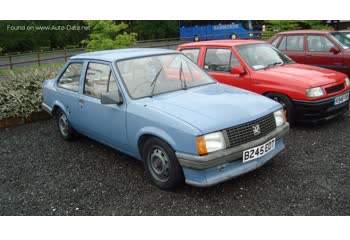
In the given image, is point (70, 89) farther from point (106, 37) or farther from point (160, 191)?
point (106, 37)

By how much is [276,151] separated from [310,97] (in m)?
1.83

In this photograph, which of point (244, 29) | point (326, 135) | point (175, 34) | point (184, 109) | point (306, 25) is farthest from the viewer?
point (175, 34)

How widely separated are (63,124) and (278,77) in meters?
3.83

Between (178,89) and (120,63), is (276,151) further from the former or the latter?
(120,63)

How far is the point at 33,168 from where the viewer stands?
465cm

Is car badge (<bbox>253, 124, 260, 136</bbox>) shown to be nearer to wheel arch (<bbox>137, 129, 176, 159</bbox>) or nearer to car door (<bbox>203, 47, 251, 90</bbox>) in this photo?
wheel arch (<bbox>137, 129, 176, 159</bbox>)

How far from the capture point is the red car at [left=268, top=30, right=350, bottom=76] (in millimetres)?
7566

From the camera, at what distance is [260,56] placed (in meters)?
6.15

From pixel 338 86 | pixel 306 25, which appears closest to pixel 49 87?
pixel 338 86

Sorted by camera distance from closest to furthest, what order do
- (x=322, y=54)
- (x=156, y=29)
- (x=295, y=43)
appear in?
1. (x=322, y=54)
2. (x=295, y=43)
3. (x=156, y=29)

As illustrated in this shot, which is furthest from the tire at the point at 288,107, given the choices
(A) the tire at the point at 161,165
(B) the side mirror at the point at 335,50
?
(B) the side mirror at the point at 335,50

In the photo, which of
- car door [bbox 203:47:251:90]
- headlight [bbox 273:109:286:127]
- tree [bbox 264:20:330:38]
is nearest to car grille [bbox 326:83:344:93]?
car door [bbox 203:47:251:90]

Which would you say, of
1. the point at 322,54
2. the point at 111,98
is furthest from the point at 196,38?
the point at 111,98

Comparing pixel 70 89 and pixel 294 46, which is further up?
pixel 294 46
